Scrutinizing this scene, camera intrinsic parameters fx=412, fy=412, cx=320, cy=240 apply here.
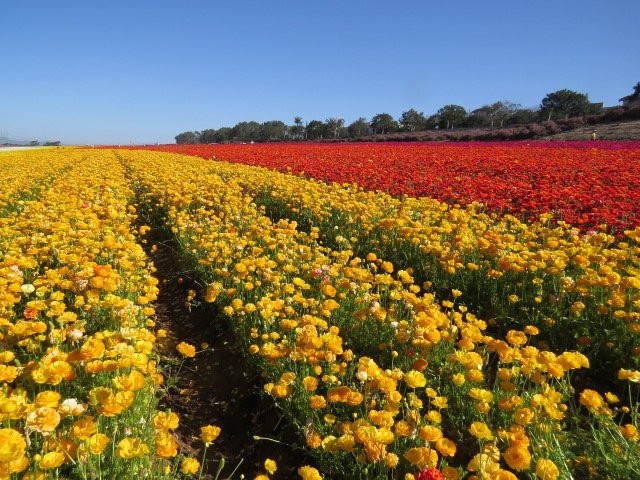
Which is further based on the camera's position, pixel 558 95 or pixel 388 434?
pixel 558 95

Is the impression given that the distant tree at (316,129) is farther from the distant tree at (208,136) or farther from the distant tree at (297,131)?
the distant tree at (208,136)

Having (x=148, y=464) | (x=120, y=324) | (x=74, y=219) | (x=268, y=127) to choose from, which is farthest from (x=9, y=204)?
(x=268, y=127)

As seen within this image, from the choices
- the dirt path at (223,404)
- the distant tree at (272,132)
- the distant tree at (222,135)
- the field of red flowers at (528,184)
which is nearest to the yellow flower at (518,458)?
the dirt path at (223,404)

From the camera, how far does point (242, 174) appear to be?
11.7m

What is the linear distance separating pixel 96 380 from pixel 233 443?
1.11m

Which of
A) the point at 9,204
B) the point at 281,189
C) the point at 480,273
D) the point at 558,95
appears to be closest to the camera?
the point at 480,273

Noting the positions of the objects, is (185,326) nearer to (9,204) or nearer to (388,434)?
(388,434)

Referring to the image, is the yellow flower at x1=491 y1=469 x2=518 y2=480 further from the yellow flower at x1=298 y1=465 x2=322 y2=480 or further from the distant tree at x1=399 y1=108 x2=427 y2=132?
the distant tree at x1=399 y1=108 x2=427 y2=132

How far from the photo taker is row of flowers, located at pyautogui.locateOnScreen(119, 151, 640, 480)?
1826mm

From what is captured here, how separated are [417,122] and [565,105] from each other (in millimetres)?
25979

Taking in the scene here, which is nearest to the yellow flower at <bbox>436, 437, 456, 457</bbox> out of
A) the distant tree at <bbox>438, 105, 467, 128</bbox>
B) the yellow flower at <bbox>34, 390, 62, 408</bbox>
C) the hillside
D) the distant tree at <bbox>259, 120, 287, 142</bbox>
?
the yellow flower at <bbox>34, 390, 62, 408</bbox>

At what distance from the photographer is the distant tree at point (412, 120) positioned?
80.7 meters

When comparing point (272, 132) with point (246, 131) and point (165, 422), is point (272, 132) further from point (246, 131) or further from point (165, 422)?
point (165, 422)

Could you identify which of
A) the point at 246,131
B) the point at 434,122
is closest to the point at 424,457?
the point at 434,122
